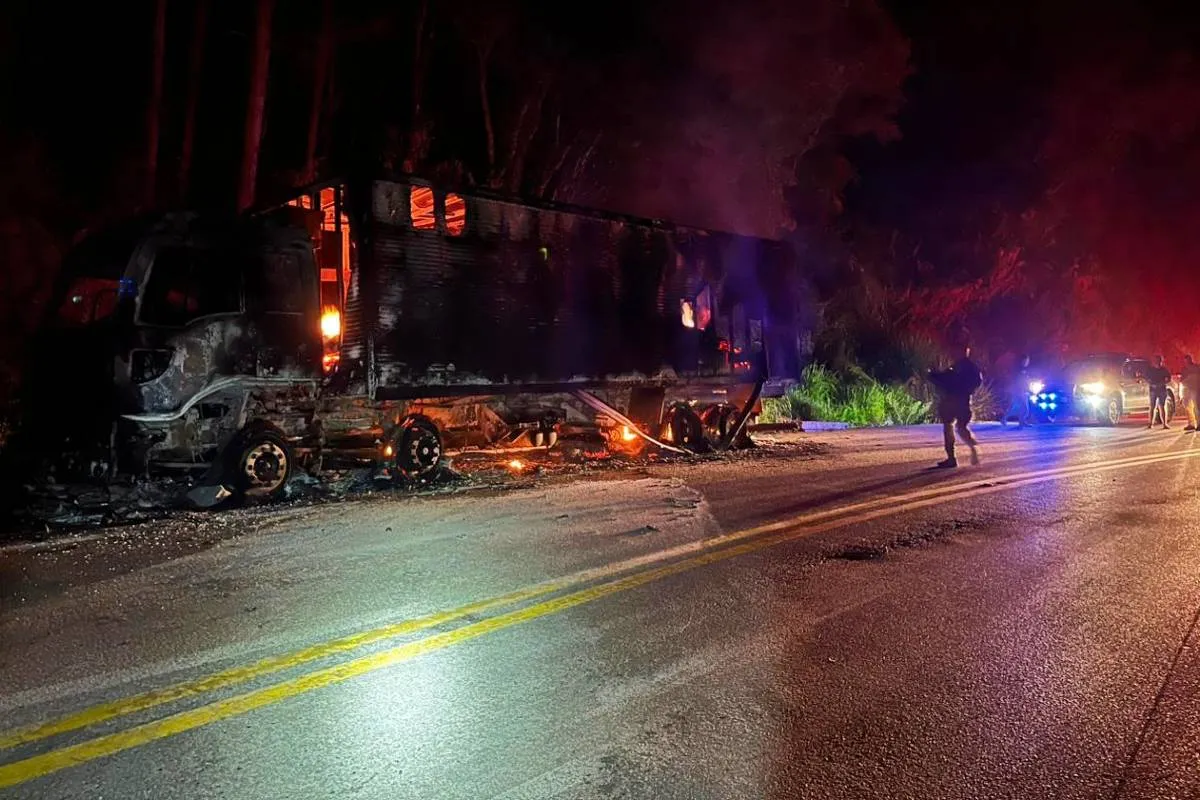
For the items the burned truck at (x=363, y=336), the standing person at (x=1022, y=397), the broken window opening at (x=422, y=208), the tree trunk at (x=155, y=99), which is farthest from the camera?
the standing person at (x=1022, y=397)

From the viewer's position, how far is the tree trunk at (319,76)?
17.1 meters

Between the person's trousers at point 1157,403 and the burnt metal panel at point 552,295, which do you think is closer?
the burnt metal panel at point 552,295

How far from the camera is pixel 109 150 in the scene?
670 inches

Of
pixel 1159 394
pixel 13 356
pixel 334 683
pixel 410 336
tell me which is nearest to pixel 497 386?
pixel 410 336

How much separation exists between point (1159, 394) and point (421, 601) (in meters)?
18.0

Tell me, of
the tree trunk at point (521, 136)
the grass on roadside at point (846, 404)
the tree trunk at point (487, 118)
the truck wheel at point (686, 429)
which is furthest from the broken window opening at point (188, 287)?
the grass on roadside at point (846, 404)

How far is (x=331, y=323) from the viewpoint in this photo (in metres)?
10.0

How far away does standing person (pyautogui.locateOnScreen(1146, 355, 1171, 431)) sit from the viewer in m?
17.0

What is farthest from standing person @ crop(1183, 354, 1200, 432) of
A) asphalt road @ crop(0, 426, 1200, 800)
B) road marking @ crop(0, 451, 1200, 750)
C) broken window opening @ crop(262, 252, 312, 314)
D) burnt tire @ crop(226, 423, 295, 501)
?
burnt tire @ crop(226, 423, 295, 501)

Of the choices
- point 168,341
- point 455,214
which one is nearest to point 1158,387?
point 455,214

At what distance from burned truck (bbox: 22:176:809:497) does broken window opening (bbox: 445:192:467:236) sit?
0.06 feet

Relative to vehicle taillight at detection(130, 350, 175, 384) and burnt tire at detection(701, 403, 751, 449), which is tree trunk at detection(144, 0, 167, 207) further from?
burnt tire at detection(701, 403, 751, 449)

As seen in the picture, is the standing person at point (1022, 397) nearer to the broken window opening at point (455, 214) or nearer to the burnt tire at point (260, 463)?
the broken window opening at point (455, 214)

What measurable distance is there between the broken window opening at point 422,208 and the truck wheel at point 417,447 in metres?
2.40
